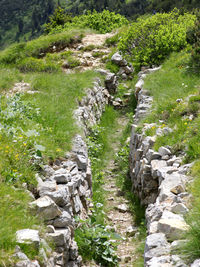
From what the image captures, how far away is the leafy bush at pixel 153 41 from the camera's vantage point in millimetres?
16469

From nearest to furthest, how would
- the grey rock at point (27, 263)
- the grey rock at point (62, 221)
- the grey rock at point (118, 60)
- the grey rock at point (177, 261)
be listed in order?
1. the grey rock at point (27, 263)
2. the grey rock at point (177, 261)
3. the grey rock at point (62, 221)
4. the grey rock at point (118, 60)

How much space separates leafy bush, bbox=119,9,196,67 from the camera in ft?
54.0

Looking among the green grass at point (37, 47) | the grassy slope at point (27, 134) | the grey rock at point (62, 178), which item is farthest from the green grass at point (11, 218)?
the green grass at point (37, 47)

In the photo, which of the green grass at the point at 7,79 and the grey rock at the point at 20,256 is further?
the green grass at the point at 7,79

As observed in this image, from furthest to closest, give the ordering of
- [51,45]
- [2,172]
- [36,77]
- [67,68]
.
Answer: [51,45], [67,68], [36,77], [2,172]

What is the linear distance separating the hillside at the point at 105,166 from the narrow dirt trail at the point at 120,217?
33 millimetres

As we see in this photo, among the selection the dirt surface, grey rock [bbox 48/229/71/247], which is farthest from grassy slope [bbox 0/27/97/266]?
the dirt surface

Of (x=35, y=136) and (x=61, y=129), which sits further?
(x=61, y=129)

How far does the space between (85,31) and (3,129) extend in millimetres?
20312

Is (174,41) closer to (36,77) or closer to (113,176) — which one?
(36,77)

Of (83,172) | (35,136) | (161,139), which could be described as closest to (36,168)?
(35,136)

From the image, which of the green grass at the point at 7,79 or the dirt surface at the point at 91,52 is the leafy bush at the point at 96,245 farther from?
the dirt surface at the point at 91,52

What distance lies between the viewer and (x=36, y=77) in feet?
46.9

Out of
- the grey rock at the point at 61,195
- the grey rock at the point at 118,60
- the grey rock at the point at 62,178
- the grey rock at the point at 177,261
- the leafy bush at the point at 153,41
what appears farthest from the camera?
the grey rock at the point at 118,60
